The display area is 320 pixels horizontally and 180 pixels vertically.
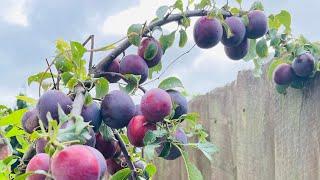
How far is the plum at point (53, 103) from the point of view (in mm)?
680

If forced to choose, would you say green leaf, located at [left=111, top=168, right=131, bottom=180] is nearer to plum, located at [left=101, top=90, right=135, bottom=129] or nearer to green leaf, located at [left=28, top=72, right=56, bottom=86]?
plum, located at [left=101, top=90, right=135, bottom=129]

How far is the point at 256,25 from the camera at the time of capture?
114cm

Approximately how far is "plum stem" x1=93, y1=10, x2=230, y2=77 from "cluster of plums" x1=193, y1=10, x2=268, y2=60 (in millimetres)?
26

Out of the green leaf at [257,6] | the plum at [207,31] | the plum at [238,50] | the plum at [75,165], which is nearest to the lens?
the plum at [75,165]

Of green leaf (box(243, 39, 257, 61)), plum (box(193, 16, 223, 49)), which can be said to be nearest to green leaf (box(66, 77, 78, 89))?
plum (box(193, 16, 223, 49))

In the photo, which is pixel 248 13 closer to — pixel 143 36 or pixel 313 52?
pixel 143 36

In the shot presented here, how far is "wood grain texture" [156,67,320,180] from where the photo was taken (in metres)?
1.68

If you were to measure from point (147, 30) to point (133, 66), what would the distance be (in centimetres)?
9

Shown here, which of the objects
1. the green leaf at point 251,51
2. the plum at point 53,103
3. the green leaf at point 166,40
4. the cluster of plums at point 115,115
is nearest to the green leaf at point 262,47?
the green leaf at point 251,51

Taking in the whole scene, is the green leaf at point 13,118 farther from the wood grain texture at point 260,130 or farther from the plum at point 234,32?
the wood grain texture at point 260,130

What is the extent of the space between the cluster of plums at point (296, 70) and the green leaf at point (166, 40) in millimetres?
706

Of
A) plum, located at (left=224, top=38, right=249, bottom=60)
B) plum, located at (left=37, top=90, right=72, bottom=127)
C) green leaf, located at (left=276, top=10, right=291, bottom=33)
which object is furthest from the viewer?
green leaf, located at (left=276, top=10, right=291, bottom=33)

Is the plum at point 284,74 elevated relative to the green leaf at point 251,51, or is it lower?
lower

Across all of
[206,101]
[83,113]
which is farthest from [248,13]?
[206,101]
